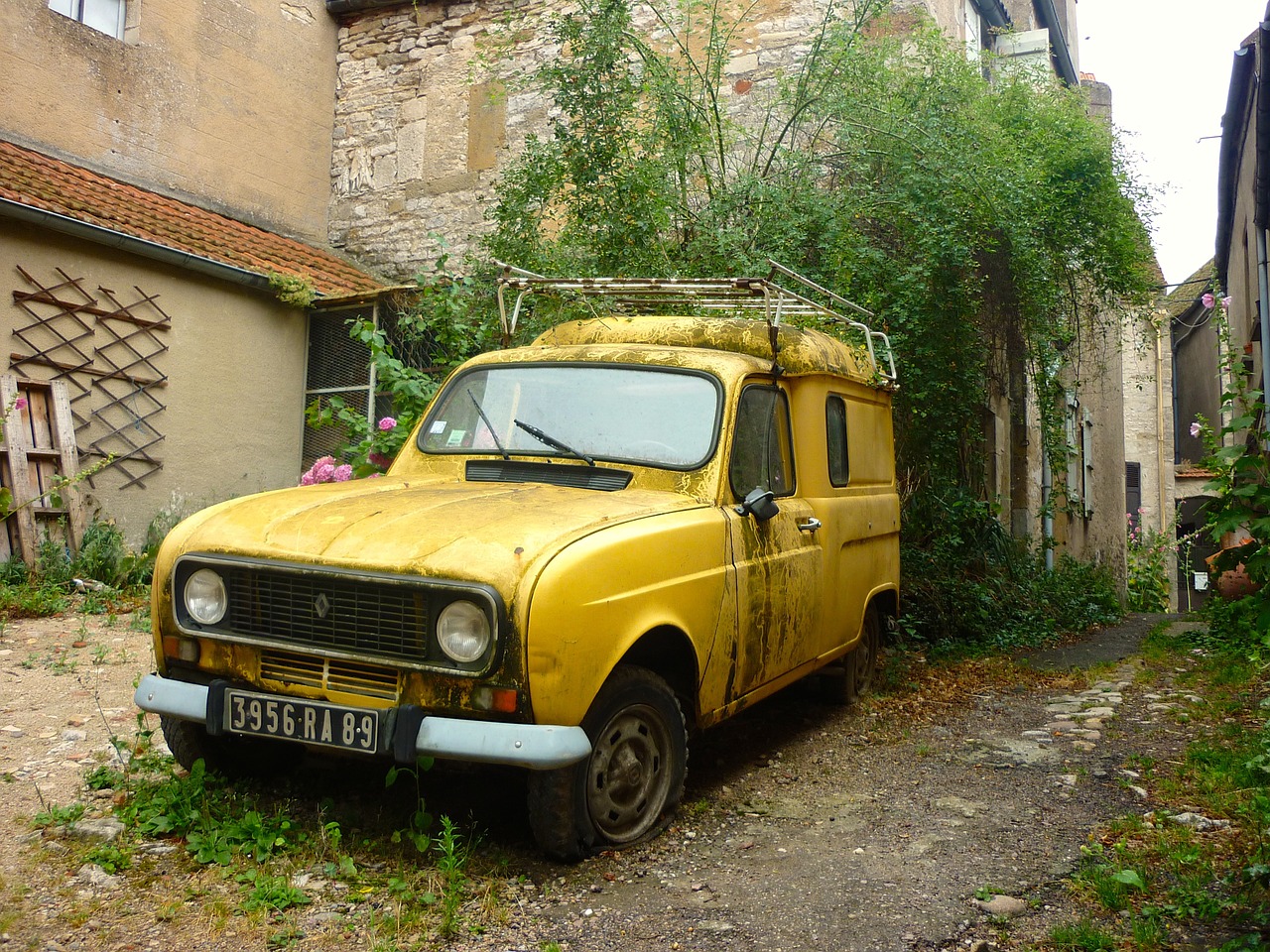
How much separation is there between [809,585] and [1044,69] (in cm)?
865

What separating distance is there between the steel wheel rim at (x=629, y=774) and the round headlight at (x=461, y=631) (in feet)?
1.80

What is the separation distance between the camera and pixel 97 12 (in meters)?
11.3

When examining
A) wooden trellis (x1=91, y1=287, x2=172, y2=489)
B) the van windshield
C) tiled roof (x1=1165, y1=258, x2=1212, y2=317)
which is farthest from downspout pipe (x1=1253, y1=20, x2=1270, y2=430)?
tiled roof (x1=1165, y1=258, x2=1212, y2=317)

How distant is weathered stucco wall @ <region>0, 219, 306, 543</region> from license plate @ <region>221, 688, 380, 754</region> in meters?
7.04

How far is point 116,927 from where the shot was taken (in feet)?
9.60

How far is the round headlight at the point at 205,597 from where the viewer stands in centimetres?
353

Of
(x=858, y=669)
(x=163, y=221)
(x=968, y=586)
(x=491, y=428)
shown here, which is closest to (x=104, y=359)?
(x=163, y=221)

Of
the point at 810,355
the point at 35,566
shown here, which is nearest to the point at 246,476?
the point at 35,566

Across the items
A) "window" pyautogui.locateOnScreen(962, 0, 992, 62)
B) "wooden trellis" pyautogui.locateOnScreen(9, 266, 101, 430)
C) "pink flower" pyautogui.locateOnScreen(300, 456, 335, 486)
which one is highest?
"window" pyautogui.locateOnScreen(962, 0, 992, 62)

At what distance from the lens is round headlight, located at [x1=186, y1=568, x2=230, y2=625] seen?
Answer: 11.6ft

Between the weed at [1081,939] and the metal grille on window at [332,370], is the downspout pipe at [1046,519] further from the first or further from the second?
the weed at [1081,939]

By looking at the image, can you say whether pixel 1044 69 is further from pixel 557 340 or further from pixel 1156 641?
pixel 557 340

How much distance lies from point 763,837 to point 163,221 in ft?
30.7

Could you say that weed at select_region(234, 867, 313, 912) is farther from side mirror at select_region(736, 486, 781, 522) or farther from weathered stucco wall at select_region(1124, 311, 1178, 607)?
weathered stucco wall at select_region(1124, 311, 1178, 607)
